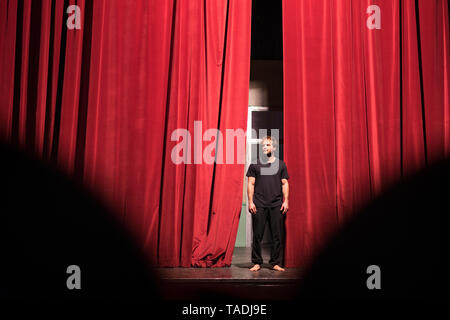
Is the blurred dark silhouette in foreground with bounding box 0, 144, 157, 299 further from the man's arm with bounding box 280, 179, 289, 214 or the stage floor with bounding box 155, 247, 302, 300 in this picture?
the man's arm with bounding box 280, 179, 289, 214

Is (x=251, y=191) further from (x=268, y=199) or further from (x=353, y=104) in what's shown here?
(x=353, y=104)

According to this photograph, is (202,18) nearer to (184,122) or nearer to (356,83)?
(184,122)

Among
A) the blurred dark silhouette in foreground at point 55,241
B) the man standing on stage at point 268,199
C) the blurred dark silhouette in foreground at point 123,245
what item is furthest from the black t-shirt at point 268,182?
the blurred dark silhouette in foreground at point 55,241

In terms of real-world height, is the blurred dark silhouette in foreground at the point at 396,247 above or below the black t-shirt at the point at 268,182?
below

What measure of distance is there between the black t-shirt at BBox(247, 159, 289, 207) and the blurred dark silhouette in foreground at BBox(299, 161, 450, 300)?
0.78 meters

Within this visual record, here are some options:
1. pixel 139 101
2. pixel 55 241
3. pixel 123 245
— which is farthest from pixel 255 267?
pixel 139 101

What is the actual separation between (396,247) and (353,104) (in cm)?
149

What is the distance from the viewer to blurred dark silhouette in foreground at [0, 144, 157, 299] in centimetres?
342

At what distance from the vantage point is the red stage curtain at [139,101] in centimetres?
378

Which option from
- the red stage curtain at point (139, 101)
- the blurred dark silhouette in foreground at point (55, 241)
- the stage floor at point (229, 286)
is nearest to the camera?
the stage floor at point (229, 286)

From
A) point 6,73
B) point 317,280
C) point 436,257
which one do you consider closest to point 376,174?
point 436,257

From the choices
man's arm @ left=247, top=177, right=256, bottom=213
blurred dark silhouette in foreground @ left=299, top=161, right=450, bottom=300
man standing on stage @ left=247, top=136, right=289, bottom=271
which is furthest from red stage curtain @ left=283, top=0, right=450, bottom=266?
man's arm @ left=247, top=177, right=256, bottom=213

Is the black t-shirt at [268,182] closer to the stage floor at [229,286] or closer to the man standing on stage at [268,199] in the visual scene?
the man standing on stage at [268,199]

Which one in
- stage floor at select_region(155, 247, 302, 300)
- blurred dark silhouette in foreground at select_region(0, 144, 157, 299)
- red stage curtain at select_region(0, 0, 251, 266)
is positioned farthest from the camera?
red stage curtain at select_region(0, 0, 251, 266)
